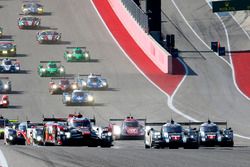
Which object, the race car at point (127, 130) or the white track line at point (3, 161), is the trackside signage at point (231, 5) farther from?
the white track line at point (3, 161)

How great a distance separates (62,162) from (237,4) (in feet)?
234

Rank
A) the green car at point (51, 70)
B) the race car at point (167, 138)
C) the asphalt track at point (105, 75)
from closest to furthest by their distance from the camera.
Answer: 1. the race car at point (167, 138)
2. the asphalt track at point (105, 75)
3. the green car at point (51, 70)

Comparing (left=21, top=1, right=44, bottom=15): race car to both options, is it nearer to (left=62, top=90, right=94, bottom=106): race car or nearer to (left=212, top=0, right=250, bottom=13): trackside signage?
(left=212, top=0, right=250, bottom=13): trackside signage

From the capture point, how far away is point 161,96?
7456 cm

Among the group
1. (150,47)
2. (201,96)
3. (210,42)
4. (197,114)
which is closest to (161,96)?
(201,96)

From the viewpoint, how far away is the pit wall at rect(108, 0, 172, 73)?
276 ft

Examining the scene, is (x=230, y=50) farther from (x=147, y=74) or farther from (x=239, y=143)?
(x=239, y=143)

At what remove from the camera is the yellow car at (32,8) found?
4300 inches

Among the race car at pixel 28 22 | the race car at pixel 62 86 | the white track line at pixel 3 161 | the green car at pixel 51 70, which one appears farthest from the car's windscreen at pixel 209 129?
the race car at pixel 28 22

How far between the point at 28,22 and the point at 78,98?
33127mm

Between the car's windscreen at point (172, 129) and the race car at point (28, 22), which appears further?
the race car at point (28, 22)

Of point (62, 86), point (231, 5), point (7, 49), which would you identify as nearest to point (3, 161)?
point (62, 86)

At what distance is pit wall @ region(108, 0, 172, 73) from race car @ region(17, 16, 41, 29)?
29.7 feet

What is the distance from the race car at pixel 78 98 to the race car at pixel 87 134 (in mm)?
23967
